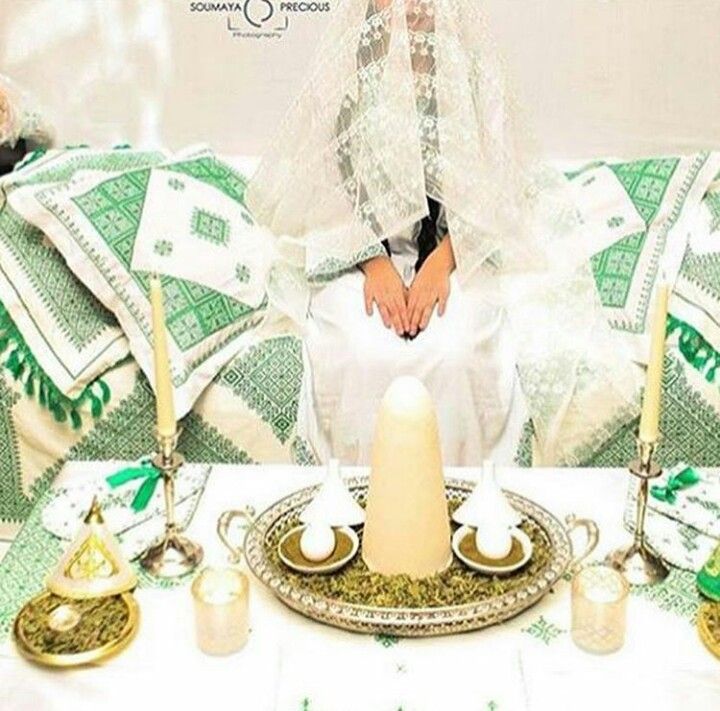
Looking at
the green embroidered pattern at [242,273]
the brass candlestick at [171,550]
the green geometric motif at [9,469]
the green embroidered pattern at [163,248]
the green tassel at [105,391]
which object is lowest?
the green geometric motif at [9,469]

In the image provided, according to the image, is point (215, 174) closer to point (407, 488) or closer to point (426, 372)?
point (426, 372)

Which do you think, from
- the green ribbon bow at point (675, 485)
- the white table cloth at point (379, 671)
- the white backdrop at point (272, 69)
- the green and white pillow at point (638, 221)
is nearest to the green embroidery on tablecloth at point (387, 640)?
the white table cloth at point (379, 671)

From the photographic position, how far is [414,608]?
128 cm

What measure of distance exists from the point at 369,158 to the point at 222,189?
60cm

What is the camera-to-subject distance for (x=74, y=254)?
7.69ft

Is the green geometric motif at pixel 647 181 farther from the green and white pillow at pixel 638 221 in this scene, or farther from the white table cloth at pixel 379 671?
the white table cloth at pixel 379 671

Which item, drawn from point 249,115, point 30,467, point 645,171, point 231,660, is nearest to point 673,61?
point 645,171

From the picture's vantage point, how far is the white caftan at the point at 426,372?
7.06ft

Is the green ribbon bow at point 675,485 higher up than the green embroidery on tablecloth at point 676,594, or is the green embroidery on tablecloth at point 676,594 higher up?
the green embroidery on tablecloth at point 676,594

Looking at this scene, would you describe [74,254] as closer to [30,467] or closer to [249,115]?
[30,467]

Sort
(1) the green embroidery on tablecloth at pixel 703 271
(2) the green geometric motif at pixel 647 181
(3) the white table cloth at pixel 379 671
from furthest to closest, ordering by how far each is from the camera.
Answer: (2) the green geometric motif at pixel 647 181 < (1) the green embroidery on tablecloth at pixel 703 271 < (3) the white table cloth at pixel 379 671

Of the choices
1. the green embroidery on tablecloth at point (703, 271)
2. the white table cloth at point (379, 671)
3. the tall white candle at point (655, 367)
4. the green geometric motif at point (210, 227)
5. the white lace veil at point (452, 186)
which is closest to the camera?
the white table cloth at point (379, 671)

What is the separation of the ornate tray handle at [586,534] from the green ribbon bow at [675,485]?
17cm

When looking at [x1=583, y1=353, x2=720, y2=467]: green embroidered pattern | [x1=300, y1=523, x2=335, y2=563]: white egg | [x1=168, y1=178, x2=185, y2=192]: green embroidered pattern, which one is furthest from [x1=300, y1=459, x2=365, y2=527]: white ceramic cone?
[x1=168, y1=178, x2=185, y2=192]: green embroidered pattern
